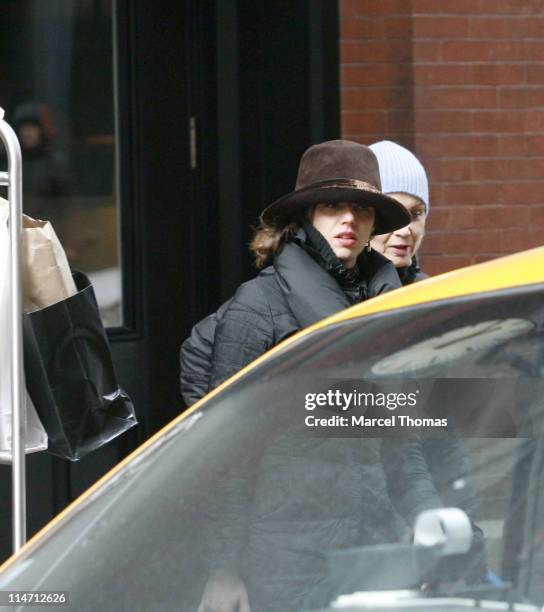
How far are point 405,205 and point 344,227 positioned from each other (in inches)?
29.2

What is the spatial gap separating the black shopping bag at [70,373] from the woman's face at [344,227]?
0.61 metres

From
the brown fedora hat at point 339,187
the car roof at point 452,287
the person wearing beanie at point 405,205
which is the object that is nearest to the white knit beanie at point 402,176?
the person wearing beanie at point 405,205

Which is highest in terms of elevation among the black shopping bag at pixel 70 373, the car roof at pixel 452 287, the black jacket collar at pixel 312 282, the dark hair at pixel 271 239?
the car roof at pixel 452 287

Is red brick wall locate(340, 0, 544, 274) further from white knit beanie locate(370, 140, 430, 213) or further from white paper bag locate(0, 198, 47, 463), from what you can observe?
white paper bag locate(0, 198, 47, 463)

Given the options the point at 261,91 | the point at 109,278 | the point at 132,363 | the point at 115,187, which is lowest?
the point at 132,363

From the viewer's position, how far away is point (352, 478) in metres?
1.85

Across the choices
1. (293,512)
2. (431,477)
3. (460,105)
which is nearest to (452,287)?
(431,477)

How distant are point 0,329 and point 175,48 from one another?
2.59 metres

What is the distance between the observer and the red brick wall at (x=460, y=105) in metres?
5.34

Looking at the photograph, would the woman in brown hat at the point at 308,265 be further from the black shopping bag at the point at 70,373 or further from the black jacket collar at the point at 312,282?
the black shopping bag at the point at 70,373

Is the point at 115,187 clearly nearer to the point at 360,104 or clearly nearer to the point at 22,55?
the point at 22,55

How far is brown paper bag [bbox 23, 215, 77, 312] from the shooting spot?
9.74 ft

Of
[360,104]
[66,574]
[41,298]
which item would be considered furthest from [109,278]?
[66,574]

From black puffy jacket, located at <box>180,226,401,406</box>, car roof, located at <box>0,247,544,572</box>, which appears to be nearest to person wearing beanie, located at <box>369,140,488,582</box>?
car roof, located at <box>0,247,544,572</box>
